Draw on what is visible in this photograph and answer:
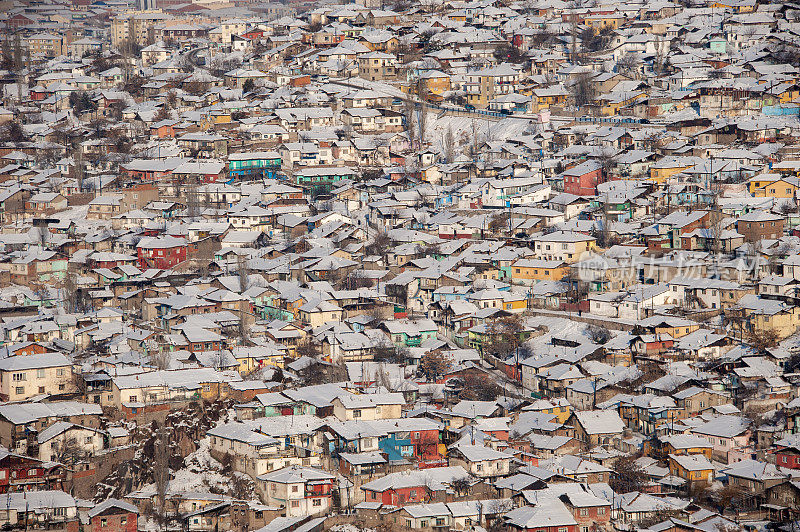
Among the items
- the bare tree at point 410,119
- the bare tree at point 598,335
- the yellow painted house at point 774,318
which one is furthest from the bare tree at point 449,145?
the yellow painted house at point 774,318

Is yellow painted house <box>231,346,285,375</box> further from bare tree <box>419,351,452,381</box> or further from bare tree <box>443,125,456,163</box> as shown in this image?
bare tree <box>443,125,456,163</box>

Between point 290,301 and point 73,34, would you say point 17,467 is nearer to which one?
point 290,301

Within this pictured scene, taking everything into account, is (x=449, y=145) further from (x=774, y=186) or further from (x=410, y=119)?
(x=774, y=186)

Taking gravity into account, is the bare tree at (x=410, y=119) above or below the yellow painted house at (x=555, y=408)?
above

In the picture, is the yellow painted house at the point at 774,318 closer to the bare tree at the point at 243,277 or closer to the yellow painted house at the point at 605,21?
the bare tree at the point at 243,277

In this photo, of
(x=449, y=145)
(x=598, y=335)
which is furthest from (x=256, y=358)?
(x=449, y=145)

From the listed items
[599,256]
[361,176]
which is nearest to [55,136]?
[361,176]

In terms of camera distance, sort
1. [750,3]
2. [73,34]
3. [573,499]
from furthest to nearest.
Answer: [73,34] → [750,3] → [573,499]
